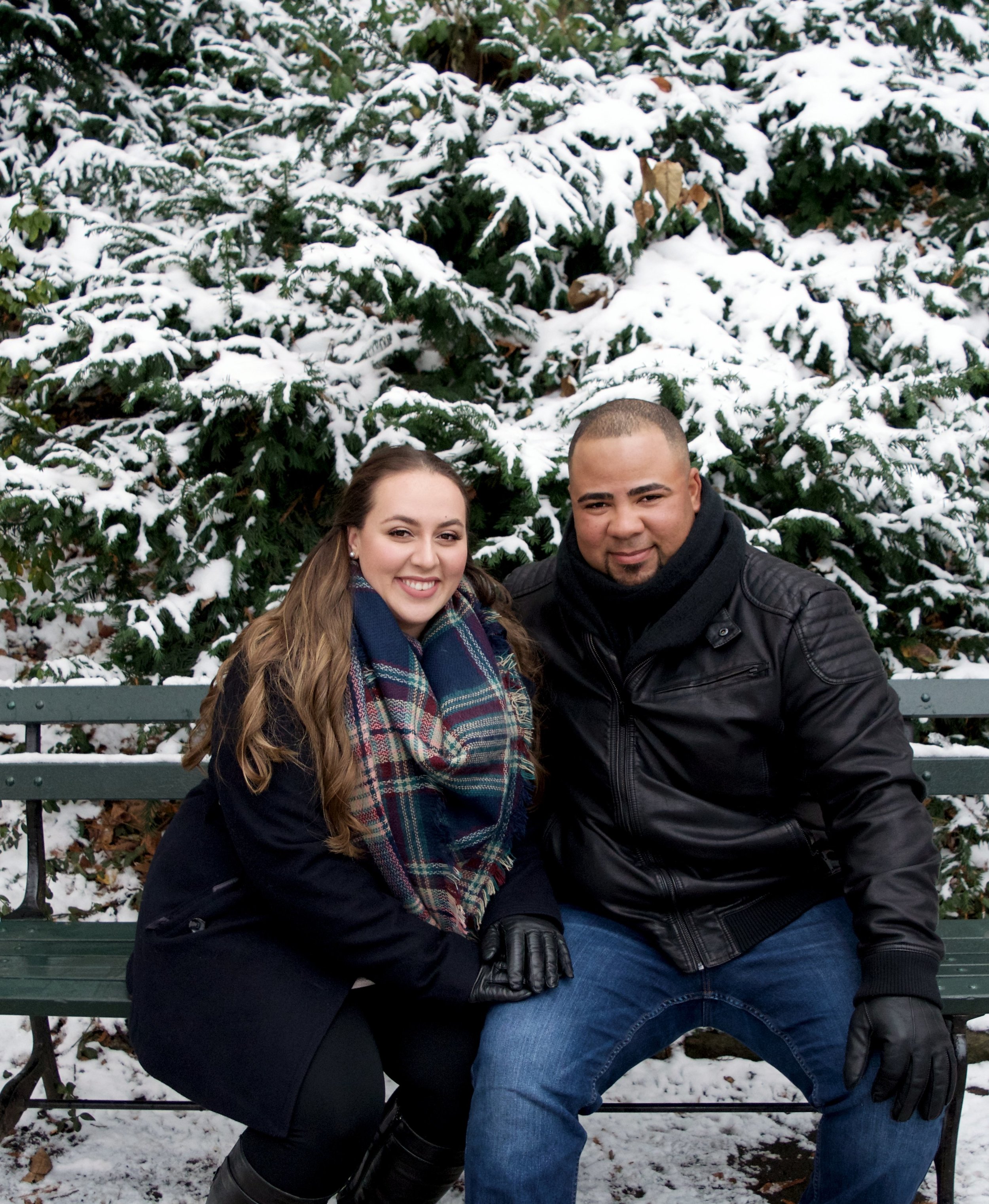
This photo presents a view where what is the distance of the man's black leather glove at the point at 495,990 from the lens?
79.4 inches

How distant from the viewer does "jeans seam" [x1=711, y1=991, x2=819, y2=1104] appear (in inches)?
78.3

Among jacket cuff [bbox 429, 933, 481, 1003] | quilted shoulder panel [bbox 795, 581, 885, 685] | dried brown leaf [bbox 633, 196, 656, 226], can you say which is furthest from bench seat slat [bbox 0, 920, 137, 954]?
dried brown leaf [bbox 633, 196, 656, 226]

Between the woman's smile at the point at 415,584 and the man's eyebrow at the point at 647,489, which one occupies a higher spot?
the man's eyebrow at the point at 647,489

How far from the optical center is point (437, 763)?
2.08 m

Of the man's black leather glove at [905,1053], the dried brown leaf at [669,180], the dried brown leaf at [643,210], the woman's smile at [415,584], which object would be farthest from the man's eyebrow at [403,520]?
the dried brown leaf at [669,180]

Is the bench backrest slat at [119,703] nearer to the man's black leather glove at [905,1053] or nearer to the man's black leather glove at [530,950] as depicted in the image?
the man's black leather glove at [530,950]

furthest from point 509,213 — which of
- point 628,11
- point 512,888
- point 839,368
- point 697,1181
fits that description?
point 697,1181

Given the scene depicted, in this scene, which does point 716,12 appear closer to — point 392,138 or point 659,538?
point 392,138

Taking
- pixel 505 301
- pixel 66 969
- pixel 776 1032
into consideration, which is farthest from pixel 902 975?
A: pixel 505 301

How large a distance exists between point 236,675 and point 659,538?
40.3 inches

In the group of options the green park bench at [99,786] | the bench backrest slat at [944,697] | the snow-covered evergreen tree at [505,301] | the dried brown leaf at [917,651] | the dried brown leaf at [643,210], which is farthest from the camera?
the dried brown leaf at [643,210]

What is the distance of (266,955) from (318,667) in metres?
0.62

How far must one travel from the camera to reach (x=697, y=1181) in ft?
8.71

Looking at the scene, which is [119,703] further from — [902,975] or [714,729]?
[902,975]
